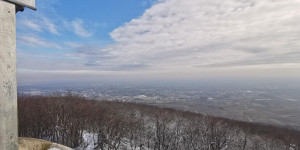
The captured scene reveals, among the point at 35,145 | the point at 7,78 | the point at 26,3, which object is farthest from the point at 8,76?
the point at 35,145

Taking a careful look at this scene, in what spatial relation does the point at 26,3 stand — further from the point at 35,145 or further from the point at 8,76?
the point at 35,145

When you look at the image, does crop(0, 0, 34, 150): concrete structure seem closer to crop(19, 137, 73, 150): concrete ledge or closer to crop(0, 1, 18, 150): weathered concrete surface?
crop(0, 1, 18, 150): weathered concrete surface

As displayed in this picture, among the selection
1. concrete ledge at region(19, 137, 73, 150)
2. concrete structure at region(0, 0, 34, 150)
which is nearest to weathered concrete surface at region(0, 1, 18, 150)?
concrete structure at region(0, 0, 34, 150)

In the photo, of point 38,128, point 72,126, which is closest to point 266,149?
point 72,126

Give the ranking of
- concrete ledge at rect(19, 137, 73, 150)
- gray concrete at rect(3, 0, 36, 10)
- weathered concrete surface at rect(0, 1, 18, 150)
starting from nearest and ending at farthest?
weathered concrete surface at rect(0, 1, 18, 150)
gray concrete at rect(3, 0, 36, 10)
concrete ledge at rect(19, 137, 73, 150)

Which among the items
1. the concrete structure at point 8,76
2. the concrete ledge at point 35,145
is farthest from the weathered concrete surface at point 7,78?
the concrete ledge at point 35,145

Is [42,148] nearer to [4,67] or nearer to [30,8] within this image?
[4,67]

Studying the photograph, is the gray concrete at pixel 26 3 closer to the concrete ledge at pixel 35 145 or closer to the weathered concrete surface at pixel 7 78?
the weathered concrete surface at pixel 7 78
